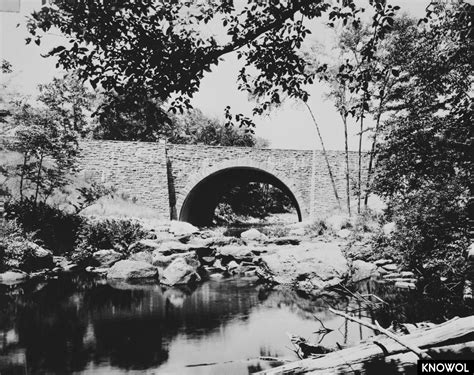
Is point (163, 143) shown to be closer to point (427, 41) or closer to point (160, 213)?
point (160, 213)

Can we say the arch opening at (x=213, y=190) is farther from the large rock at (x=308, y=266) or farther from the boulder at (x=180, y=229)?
the large rock at (x=308, y=266)

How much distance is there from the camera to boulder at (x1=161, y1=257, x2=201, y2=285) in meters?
9.84

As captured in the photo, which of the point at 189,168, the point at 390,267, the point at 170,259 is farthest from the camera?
the point at 189,168

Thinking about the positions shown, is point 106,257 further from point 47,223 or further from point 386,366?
point 386,366

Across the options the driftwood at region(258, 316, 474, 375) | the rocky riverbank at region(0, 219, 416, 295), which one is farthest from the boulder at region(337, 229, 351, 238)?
the driftwood at region(258, 316, 474, 375)

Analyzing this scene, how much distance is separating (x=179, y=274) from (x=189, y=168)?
8964 millimetres

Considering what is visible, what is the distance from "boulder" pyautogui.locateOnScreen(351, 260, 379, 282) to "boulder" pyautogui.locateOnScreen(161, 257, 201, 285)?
385 cm

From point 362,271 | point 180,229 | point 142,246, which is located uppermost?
point 180,229

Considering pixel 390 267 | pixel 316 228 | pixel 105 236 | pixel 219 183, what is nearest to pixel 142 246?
pixel 105 236

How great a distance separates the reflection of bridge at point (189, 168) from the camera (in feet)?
57.6

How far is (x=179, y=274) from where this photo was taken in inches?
392

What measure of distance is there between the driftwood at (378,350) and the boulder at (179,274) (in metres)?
6.69

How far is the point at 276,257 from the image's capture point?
34.6 ft

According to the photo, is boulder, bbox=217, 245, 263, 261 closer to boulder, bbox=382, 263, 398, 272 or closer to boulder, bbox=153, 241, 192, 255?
boulder, bbox=153, 241, 192, 255
